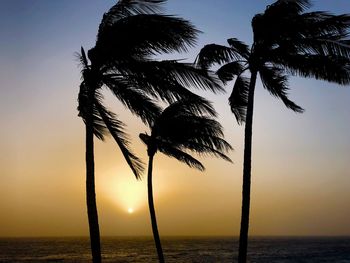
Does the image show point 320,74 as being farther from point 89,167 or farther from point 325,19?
point 89,167

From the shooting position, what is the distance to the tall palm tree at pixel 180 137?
807 inches

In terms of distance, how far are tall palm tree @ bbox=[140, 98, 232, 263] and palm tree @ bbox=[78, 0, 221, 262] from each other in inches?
339

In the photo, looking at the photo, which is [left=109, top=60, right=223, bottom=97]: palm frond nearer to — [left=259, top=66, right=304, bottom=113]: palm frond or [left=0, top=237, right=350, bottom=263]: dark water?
[left=259, top=66, right=304, bottom=113]: palm frond

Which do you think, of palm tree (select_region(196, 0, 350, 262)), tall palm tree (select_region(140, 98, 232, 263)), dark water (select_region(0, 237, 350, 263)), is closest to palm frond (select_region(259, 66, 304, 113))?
palm tree (select_region(196, 0, 350, 262))

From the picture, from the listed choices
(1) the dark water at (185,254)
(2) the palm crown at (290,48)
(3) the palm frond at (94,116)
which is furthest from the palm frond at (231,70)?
(1) the dark water at (185,254)

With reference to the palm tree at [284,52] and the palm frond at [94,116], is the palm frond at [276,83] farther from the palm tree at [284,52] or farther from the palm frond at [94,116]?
the palm frond at [94,116]

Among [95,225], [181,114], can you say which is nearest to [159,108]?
[95,225]

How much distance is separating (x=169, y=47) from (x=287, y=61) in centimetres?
538

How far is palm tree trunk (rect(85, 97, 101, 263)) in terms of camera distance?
31.4 ft

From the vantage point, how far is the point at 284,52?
Answer: 46.6 ft

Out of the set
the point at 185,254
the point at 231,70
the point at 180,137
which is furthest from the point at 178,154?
the point at 185,254

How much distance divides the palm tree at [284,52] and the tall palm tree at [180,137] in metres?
4.69

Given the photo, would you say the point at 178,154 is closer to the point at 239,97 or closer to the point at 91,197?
the point at 239,97

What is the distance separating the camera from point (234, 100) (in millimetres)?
16531
